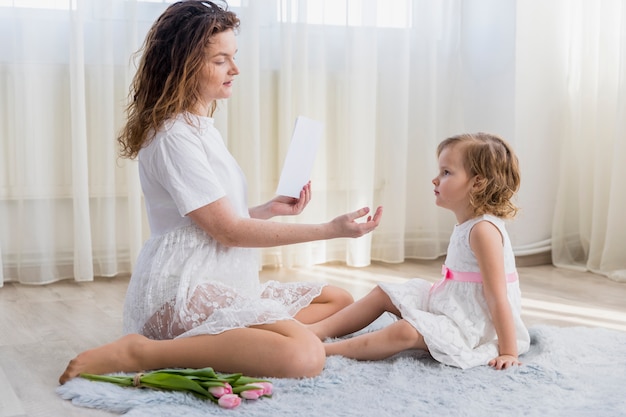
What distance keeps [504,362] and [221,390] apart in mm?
548

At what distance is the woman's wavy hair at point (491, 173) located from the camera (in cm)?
163

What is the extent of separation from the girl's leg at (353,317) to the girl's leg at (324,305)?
0.04m

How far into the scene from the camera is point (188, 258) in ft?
5.09

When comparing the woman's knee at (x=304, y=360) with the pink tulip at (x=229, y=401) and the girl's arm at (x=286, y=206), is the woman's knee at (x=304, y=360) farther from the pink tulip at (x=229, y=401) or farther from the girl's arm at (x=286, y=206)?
the girl's arm at (x=286, y=206)

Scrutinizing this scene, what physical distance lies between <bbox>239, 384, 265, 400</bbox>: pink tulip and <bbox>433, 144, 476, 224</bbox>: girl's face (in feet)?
1.88

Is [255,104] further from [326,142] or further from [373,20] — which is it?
[373,20]

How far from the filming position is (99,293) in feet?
7.75

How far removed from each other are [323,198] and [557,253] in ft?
2.79

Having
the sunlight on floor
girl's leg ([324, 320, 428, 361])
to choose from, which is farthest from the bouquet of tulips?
the sunlight on floor

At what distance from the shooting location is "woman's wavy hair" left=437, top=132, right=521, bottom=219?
64.1 inches

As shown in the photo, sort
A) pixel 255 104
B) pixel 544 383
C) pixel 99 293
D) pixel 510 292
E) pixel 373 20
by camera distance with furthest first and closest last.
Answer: pixel 373 20 < pixel 255 104 < pixel 99 293 < pixel 510 292 < pixel 544 383

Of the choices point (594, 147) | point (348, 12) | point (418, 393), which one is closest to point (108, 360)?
point (418, 393)

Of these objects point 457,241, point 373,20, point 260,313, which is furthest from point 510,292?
point 373,20

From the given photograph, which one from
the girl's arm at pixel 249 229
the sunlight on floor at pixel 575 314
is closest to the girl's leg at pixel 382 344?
the girl's arm at pixel 249 229
